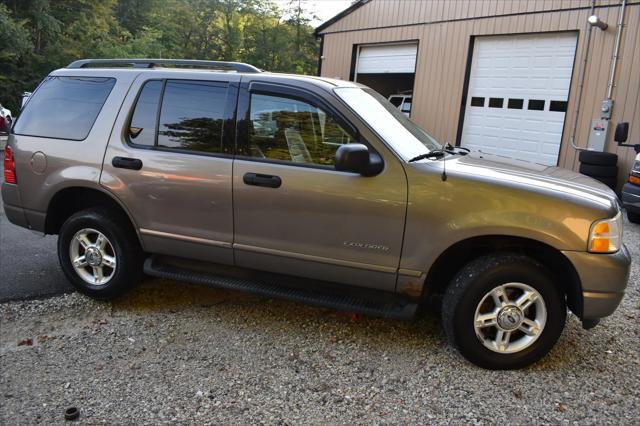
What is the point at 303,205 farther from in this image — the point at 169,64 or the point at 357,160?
the point at 169,64

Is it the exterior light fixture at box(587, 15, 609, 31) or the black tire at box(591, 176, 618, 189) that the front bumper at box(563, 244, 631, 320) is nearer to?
the black tire at box(591, 176, 618, 189)

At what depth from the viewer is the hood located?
3.24 m

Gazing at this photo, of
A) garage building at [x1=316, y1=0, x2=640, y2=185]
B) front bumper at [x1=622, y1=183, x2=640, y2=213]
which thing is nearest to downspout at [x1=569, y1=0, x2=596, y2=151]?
garage building at [x1=316, y1=0, x2=640, y2=185]

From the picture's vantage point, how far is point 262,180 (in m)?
3.62

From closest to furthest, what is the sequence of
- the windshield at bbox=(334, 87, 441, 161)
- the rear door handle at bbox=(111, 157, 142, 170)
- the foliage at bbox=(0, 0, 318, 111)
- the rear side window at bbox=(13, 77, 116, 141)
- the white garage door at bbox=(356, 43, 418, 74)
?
1. the windshield at bbox=(334, 87, 441, 161)
2. the rear door handle at bbox=(111, 157, 142, 170)
3. the rear side window at bbox=(13, 77, 116, 141)
4. the white garage door at bbox=(356, 43, 418, 74)
5. the foliage at bbox=(0, 0, 318, 111)

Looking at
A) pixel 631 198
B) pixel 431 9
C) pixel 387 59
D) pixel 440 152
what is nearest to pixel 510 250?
pixel 440 152

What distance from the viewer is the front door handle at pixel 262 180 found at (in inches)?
141

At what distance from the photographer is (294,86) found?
3.70m

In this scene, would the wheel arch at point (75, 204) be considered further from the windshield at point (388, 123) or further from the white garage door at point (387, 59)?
the white garage door at point (387, 59)

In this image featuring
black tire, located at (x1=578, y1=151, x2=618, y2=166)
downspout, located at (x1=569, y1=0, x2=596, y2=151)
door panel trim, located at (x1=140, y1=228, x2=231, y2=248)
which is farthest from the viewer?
downspout, located at (x1=569, y1=0, x2=596, y2=151)

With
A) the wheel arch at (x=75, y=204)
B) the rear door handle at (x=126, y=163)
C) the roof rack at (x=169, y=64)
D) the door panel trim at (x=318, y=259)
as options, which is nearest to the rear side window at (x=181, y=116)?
the rear door handle at (x=126, y=163)

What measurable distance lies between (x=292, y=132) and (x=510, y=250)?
65.8 inches

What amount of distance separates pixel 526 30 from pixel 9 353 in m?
12.0

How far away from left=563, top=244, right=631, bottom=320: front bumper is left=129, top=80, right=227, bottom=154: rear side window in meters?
2.51
